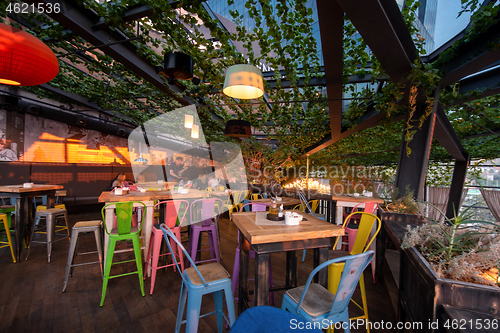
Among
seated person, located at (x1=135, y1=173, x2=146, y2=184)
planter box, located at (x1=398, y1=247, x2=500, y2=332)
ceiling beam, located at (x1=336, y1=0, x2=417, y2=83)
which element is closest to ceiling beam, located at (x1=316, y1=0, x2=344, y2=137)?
ceiling beam, located at (x1=336, y1=0, x2=417, y2=83)

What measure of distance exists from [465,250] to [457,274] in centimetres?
20

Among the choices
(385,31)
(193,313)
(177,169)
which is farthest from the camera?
(177,169)

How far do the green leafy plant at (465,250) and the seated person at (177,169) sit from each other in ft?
39.0

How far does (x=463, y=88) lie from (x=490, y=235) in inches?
140

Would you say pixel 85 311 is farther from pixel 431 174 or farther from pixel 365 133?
pixel 431 174

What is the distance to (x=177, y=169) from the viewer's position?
1327 cm

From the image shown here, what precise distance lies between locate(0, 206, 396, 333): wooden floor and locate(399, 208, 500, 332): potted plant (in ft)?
3.59

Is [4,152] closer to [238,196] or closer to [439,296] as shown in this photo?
[238,196]

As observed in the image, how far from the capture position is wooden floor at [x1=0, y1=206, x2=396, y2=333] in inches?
81.4

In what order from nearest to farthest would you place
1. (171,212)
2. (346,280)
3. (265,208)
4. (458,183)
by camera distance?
(346,280), (171,212), (265,208), (458,183)

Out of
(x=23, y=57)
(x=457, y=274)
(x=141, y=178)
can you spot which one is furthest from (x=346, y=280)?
(x=141, y=178)

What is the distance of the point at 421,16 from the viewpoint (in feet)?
10.4

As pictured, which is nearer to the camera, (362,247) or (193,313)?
(193,313)

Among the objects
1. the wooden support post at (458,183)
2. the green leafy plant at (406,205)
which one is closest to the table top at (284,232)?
the green leafy plant at (406,205)
